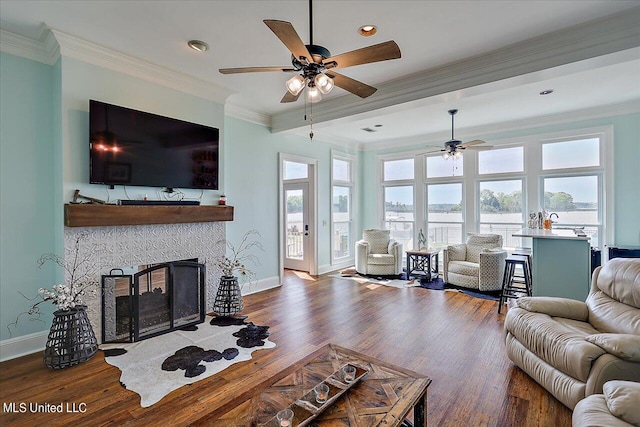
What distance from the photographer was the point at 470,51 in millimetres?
3213

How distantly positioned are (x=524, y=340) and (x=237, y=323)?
298 cm

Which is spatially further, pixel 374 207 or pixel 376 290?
pixel 374 207

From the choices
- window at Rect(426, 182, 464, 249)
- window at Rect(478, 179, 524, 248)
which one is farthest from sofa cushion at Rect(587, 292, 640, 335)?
window at Rect(426, 182, 464, 249)

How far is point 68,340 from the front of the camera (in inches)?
110

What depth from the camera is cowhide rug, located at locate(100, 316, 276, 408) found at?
252 centimetres

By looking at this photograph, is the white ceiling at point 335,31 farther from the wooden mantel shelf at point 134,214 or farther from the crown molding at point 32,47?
the wooden mantel shelf at point 134,214

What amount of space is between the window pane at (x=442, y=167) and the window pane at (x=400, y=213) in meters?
0.61

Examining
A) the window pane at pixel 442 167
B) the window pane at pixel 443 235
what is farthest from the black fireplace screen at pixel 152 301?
the window pane at pixel 442 167

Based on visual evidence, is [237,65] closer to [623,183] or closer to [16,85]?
[16,85]

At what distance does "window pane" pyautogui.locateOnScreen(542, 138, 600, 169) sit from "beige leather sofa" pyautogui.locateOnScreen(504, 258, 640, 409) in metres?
3.49

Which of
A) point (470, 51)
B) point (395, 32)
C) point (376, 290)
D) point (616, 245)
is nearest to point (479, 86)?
point (470, 51)

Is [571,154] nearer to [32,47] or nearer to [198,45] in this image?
[198,45]

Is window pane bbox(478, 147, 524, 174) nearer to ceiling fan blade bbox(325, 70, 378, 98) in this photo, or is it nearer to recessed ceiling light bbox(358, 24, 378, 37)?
recessed ceiling light bbox(358, 24, 378, 37)
